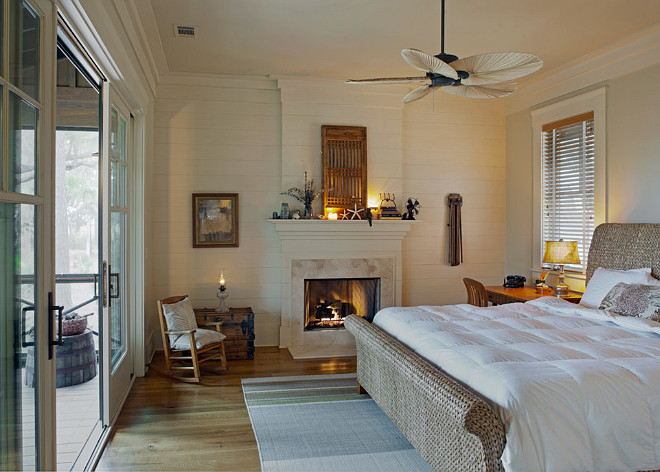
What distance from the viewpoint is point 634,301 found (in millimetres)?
3680

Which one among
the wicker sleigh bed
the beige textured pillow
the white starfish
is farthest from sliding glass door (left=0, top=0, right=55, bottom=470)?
the white starfish

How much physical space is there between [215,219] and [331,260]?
1.40 metres

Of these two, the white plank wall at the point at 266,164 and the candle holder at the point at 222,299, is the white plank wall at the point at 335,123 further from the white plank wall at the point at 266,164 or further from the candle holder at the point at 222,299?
the candle holder at the point at 222,299

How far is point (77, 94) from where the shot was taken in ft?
14.4

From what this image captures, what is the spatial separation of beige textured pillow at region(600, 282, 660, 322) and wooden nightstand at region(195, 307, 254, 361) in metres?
3.28

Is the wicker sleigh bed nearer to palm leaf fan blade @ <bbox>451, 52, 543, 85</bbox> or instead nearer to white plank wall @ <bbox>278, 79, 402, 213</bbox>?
palm leaf fan blade @ <bbox>451, 52, 543, 85</bbox>

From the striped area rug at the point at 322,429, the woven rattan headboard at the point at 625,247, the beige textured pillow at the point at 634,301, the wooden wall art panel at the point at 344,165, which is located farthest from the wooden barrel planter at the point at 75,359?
the woven rattan headboard at the point at 625,247

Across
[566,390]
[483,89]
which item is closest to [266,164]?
[483,89]

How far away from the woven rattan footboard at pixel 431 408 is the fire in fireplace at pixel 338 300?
2096mm

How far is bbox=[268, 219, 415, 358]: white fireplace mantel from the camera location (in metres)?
5.68

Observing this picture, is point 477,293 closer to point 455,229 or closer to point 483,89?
point 455,229

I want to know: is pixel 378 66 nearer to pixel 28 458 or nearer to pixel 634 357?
pixel 634 357

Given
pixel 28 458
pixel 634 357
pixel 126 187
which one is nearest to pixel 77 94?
pixel 126 187

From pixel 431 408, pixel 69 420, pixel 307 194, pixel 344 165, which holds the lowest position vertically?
pixel 69 420
